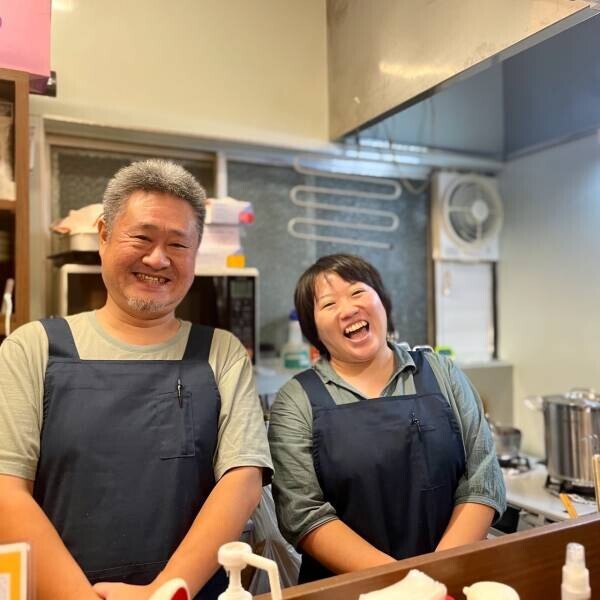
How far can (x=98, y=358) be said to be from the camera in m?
1.15

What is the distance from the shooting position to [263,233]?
7.67ft

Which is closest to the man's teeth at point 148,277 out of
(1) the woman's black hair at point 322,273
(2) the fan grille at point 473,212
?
(1) the woman's black hair at point 322,273

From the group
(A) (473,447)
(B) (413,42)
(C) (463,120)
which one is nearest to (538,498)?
(A) (473,447)

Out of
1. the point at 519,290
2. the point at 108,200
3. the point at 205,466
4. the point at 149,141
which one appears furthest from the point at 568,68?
the point at 205,466

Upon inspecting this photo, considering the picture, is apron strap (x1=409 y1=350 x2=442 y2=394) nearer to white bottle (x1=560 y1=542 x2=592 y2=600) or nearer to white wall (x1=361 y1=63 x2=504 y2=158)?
white bottle (x1=560 y1=542 x2=592 y2=600)

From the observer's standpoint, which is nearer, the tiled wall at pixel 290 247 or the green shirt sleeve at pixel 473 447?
the green shirt sleeve at pixel 473 447

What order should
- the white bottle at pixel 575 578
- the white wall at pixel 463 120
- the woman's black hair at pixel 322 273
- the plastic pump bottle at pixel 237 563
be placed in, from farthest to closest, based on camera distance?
the white wall at pixel 463 120 < the woman's black hair at pixel 322 273 < the white bottle at pixel 575 578 < the plastic pump bottle at pixel 237 563

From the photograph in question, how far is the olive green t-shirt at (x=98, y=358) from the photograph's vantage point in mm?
1032

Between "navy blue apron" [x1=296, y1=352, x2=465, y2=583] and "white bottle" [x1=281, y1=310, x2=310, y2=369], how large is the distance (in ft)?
2.98

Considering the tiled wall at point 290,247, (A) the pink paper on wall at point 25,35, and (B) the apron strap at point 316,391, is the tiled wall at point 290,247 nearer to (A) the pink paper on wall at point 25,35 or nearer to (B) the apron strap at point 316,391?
(A) the pink paper on wall at point 25,35

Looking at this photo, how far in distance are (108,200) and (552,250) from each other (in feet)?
6.51

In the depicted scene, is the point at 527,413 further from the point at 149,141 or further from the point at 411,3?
the point at 149,141

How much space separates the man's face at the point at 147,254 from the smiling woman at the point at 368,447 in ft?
1.14

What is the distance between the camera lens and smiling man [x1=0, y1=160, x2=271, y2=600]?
1.01 metres
